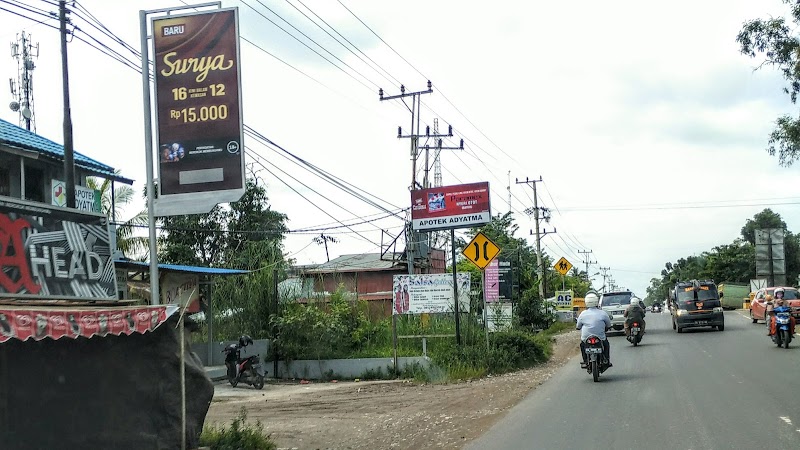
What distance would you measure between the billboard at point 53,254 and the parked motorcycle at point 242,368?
10451mm

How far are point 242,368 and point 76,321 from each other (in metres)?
12.5

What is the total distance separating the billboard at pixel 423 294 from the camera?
21.3m

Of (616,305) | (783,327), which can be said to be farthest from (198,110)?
(616,305)

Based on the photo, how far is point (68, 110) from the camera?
1738cm

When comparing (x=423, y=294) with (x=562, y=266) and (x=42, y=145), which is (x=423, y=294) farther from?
(x=562, y=266)

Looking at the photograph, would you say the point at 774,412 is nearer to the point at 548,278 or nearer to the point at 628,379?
the point at 628,379

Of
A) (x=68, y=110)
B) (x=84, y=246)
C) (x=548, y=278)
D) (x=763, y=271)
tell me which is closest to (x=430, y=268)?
(x=763, y=271)

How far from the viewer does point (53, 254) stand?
8.64m

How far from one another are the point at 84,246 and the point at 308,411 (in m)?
6.93

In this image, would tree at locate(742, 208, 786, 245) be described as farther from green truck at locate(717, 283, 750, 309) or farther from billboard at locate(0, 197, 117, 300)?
billboard at locate(0, 197, 117, 300)

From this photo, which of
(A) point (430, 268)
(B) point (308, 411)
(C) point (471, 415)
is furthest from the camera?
(A) point (430, 268)

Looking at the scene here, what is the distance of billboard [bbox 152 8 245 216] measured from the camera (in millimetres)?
10109

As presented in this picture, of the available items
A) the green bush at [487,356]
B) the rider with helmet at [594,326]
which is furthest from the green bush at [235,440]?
the green bush at [487,356]

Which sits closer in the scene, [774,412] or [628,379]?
[774,412]
